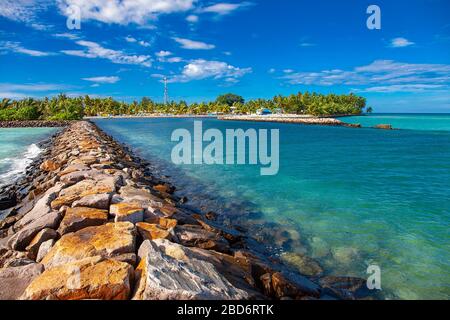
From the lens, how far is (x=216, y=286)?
3543 mm

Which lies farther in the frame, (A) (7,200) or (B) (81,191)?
(A) (7,200)

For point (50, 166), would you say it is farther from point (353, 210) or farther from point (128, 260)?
point (353, 210)

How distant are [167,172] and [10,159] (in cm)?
1155

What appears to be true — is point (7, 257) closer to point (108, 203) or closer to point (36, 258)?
point (36, 258)

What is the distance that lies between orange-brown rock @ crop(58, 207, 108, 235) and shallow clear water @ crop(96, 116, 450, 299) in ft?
13.1

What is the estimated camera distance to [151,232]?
5.18 meters

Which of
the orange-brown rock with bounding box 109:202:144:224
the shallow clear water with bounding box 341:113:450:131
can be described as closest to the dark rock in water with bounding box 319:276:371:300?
the orange-brown rock with bounding box 109:202:144:224

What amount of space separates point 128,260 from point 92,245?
2.36 feet

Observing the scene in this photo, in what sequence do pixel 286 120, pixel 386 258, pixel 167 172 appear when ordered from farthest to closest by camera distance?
pixel 286 120, pixel 167 172, pixel 386 258

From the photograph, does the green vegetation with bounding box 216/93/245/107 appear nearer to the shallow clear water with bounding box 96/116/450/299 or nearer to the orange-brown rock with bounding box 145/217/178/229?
the shallow clear water with bounding box 96/116/450/299

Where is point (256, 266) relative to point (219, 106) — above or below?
below

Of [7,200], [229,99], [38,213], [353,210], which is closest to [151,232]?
[38,213]
